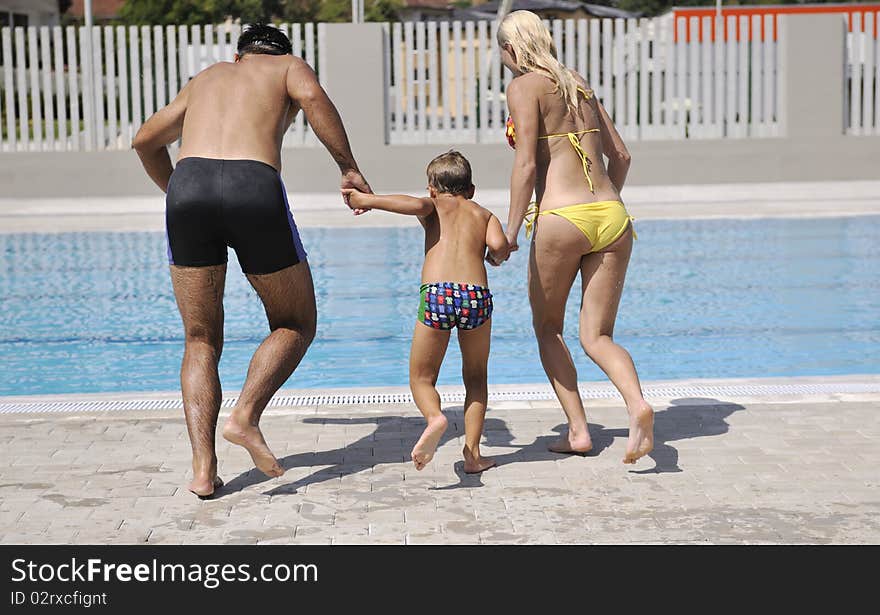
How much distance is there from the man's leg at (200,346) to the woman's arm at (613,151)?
5.23ft

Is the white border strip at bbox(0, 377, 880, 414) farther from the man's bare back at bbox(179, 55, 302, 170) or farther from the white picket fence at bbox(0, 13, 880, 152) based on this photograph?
the white picket fence at bbox(0, 13, 880, 152)

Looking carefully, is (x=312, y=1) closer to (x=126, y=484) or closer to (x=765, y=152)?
(x=765, y=152)

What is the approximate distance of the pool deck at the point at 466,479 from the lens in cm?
388

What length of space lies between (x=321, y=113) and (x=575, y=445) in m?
1.59

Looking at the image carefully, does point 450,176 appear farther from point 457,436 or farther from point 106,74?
point 106,74

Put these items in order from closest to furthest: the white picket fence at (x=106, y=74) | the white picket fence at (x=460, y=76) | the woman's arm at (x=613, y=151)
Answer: the woman's arm at (x=613, y=151), the white picket fence at (x=106, y=74), the white picket fence at (x=460, y=76)

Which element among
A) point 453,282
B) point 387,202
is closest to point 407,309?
point 453,282

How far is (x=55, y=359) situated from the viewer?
329 inches

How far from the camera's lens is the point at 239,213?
14.1 ft

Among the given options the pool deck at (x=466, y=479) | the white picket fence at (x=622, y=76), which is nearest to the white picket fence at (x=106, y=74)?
the white picket fence at (x=622, y=76)

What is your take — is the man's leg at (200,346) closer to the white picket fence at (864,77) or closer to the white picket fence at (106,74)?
the white picket fence at (106,74)

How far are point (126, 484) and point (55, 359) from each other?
4174mm

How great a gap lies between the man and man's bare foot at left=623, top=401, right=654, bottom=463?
1.24 m
